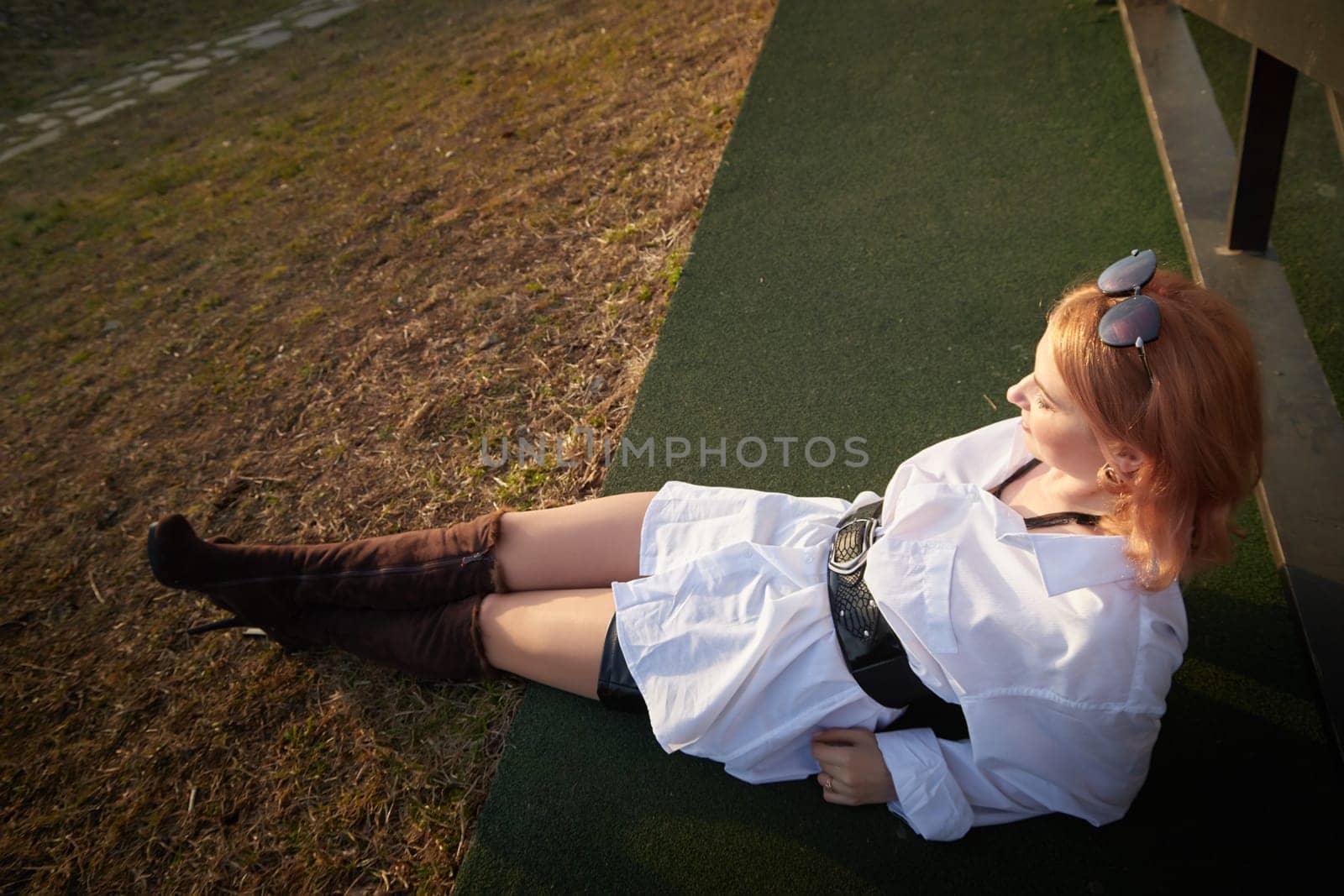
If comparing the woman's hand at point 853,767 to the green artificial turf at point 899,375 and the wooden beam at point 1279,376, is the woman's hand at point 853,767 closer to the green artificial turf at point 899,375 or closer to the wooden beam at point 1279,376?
the green artificial turf at point 899,375

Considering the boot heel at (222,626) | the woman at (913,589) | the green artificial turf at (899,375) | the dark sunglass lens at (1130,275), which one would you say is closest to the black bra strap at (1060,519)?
the woman at (913,589)

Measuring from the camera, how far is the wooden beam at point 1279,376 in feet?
6.15

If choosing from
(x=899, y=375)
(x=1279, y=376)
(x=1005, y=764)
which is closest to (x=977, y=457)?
(x=1005, y=764)

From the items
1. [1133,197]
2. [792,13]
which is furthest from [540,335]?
[792,13]

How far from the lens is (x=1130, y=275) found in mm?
1396

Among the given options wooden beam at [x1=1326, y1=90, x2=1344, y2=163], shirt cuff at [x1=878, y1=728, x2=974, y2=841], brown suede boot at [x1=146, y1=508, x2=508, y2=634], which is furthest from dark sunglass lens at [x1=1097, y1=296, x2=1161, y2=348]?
brown suede boot at [x1=146, y1=508, x2=508, y2=634]

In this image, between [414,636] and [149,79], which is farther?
[149,79]

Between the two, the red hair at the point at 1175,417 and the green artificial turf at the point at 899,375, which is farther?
the green artificial turf at the point at 899,375

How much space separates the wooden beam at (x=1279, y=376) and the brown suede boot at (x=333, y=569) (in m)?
1.96

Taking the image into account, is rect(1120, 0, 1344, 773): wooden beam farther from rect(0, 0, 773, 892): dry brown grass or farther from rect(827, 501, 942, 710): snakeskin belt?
rect(0, 0, 773, 892): dry brown grass

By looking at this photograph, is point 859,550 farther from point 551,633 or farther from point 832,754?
point 551,633

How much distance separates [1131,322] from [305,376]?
9.89 ft

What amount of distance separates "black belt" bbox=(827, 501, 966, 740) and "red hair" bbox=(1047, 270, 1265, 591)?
0.45 meters

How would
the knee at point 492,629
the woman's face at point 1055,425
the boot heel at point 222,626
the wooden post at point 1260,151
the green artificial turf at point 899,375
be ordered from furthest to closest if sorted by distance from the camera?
the wooden post at point 1260,151 → the boot heel at point 222,626 → the knee at point 492,629 → the green artificial turf at point 899,375 → the woman's face at point 1055,425
